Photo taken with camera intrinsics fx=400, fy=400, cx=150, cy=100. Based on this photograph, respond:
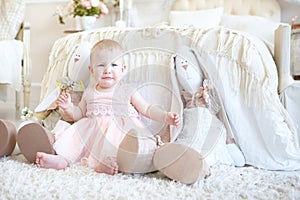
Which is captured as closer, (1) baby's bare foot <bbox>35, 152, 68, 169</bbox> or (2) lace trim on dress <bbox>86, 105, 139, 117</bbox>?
(1) baby's bare foot <bbox>35, 152, 68, 169</bbox>

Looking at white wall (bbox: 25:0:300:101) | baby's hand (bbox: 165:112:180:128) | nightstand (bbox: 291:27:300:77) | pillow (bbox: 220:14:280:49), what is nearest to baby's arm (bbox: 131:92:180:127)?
baby's hand (bbox: 165:112:180:128)

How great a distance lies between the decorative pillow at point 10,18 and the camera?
3059 millimetres

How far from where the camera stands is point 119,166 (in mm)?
1324

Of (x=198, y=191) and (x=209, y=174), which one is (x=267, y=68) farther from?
(x=198, y=191)

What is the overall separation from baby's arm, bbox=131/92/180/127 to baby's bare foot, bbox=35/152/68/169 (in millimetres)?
358

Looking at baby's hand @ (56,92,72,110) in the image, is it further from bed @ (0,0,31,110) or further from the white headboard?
the white headboard

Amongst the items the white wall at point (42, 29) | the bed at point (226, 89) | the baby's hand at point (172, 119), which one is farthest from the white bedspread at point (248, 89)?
the white wall at point (42, 29)

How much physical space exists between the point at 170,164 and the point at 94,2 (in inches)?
89.9

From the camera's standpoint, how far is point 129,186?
120 centimetres

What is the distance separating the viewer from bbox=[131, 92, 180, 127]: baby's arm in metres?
1.42

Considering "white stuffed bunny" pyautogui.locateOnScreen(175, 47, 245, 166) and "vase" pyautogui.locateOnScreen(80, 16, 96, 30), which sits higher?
"vase" pyautogui.locateOnScreen(80, 16, 96, 30)

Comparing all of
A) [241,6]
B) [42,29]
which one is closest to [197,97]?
[241,6]

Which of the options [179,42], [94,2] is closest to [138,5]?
[94,2]

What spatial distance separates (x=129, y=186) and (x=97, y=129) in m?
0.35
